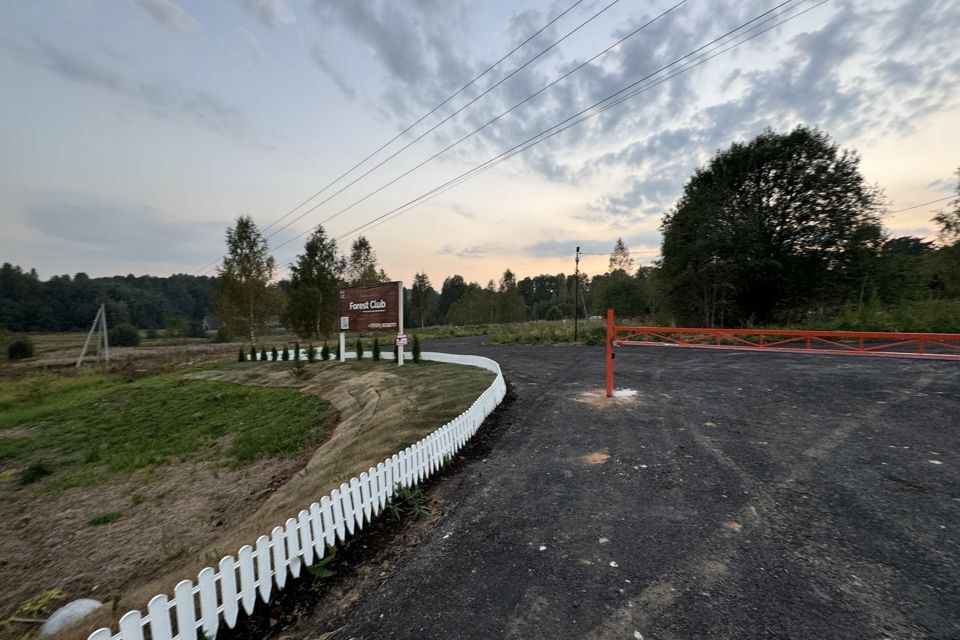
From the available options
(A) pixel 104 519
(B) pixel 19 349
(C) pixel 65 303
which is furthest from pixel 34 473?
(C) pixel 65 303

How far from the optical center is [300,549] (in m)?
4.07

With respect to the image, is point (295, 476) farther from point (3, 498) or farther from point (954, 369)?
point (954, 369)

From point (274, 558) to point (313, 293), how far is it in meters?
32.7

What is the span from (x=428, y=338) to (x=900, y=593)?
37074 millimetres

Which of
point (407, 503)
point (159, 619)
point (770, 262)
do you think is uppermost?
point (770, 262)

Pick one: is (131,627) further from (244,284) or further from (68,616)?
(244,284)

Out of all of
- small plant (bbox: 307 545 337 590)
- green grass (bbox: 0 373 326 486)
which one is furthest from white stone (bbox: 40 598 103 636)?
green grass (bbox: 0 373 326 486)

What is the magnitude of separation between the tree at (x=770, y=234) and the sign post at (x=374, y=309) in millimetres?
21662

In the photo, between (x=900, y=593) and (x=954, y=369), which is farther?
(x=954, y=369)

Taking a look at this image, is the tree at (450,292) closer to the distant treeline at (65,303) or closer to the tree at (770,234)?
the distant treeline at (65,303)

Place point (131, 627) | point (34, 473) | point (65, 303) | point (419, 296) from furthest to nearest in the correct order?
point (65, 303)
point (419, 296)
point (34, 473)
point (131, 627)

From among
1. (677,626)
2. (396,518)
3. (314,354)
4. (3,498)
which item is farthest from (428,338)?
(677,626)

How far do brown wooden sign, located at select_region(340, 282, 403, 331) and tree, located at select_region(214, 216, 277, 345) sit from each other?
55.9 feet

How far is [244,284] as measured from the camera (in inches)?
1271
